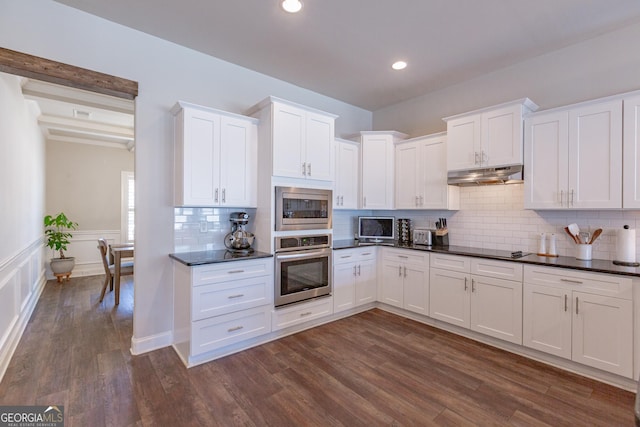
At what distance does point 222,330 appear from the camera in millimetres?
2754

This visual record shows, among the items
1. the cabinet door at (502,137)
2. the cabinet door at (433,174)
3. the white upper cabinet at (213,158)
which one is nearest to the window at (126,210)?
the white upper cabinet at (213,158)

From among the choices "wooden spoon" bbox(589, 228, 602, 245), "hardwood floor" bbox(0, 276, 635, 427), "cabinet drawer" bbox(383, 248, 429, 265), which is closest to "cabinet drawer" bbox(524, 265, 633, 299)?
"wooden spoon" bbox(589, 228, 602, 245)

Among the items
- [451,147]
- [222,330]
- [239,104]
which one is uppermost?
[239,104]

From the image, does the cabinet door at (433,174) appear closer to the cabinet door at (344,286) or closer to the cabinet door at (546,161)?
the cabinet door at (546,161)

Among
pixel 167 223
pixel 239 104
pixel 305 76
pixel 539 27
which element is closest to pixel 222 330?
pixel 167 223

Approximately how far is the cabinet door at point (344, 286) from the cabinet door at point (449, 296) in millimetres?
953

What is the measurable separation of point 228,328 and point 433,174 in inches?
119

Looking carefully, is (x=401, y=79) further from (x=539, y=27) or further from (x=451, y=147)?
(x=539, y=27)

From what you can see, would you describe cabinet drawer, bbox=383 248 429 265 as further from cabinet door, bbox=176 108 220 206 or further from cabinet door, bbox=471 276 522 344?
cabinet door, bbox=176 108 220 206

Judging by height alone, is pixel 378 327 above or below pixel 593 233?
below

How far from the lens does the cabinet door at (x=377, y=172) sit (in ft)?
13.9

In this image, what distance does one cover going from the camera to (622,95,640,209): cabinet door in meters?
2.46

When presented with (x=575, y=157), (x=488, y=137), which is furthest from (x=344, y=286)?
(x=575, y=157)

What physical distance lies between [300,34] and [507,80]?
2.48 m
